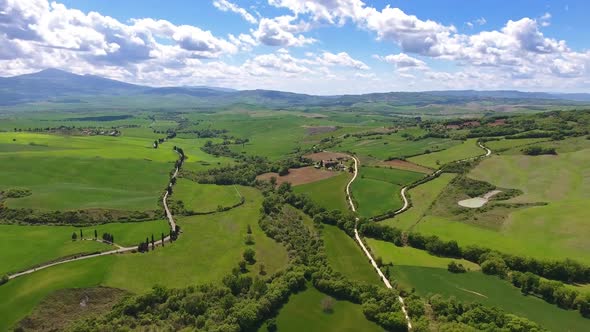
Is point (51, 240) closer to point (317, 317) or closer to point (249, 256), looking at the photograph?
point (249, 256)

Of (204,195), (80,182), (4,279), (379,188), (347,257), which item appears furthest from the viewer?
(80,182)

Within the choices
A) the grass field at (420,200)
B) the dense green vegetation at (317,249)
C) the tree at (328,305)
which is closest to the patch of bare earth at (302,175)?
the dense green vegetation at (317,249)

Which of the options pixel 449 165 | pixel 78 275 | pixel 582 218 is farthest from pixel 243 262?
pixel 449 165

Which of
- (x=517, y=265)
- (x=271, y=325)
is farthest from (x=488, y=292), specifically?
(x=271, y=325)

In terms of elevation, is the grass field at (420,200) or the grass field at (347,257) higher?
the grass field at (420,200)

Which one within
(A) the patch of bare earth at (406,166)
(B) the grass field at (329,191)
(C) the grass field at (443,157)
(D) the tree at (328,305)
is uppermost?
(C) the grass field at (443,157)

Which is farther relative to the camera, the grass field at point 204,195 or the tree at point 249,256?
the grass field at point 204,195

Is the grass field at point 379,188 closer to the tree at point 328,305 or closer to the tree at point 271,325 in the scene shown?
the tree at point 328,305
